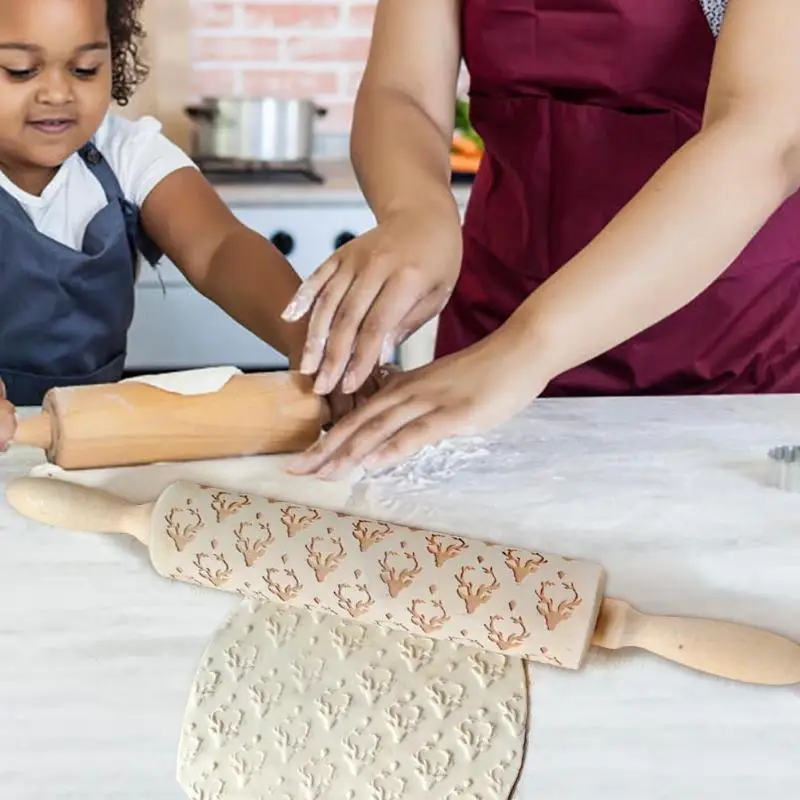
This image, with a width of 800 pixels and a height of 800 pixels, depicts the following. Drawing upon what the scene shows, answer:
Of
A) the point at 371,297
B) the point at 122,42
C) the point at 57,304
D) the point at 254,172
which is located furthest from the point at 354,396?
the point at 254,172

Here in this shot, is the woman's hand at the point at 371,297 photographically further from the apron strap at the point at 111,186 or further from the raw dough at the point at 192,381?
the apron strap at the point at 111,186

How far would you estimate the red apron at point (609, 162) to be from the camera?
104 centimetres

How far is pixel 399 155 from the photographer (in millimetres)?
1031

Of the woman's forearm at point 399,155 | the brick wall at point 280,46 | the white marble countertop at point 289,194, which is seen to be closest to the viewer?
the woman's forearm at point 399,155

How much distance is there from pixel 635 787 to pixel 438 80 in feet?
2.60

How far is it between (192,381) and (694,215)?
39 centimetres

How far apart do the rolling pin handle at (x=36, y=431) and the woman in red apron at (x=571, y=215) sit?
181 millimetres

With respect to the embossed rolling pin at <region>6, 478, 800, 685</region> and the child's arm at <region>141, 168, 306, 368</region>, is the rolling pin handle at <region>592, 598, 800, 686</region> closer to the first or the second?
the embossed rolling pin at <region>6, 478, 800, 685</region>

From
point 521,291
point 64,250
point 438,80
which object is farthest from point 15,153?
point 521,291

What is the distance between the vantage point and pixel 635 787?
52cm

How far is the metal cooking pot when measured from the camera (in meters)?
2.16

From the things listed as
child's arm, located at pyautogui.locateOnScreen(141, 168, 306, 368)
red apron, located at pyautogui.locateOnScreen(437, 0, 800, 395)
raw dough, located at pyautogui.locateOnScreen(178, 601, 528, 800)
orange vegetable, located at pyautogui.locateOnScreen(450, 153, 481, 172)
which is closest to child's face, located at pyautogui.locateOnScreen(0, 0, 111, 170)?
child's arm, located at pyautogui.locateOnScreen(141, 168, 306, 368)

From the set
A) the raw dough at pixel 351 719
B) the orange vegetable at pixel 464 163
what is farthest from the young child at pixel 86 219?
the orange vegetable at pixel 464 163

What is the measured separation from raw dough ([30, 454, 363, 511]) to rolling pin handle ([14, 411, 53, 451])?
0.02 m
